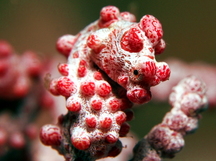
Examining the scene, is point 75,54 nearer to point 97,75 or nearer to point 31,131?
point 97,75

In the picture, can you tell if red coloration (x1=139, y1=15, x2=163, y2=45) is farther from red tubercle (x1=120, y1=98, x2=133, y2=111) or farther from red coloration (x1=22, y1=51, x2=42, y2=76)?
red coloration (x1=22, y1=51, x2=42, y2=76)

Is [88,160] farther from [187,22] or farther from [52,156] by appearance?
[187,22]

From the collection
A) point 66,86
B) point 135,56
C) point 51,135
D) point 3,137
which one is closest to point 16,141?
point 3,137

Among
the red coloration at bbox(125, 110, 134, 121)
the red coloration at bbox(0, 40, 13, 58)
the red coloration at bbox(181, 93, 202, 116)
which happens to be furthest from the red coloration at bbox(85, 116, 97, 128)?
the red coloration at bbox(0, 40, 13, 58)

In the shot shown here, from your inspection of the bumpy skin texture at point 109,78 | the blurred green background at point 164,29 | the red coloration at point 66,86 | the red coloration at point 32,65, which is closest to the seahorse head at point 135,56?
the bumpy skin texture at point 109,78

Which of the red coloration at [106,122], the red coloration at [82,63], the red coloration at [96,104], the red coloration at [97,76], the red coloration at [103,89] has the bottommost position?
the red coloration at [106,122]

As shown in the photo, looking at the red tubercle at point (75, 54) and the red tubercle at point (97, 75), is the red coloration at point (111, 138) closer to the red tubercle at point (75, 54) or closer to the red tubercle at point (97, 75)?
the red tubercle at point (97, 75)
